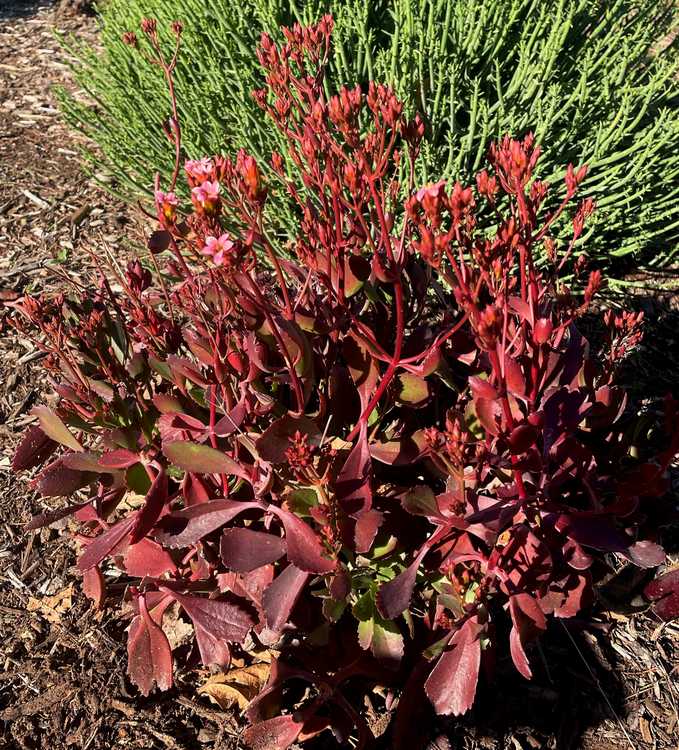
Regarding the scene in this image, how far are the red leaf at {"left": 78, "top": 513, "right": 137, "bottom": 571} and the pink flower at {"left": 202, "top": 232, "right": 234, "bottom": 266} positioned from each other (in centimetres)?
69

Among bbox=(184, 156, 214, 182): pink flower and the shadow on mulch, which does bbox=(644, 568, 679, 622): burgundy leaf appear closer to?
bbox=(184, 156, 214, 182): pink flower

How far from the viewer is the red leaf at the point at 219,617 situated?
1.56 meters

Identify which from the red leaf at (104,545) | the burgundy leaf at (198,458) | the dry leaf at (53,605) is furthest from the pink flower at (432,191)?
the dry leaf at (53,605)

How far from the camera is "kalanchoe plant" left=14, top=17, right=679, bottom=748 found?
1414mm

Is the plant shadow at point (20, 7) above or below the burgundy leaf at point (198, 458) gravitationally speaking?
above

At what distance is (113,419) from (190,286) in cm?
41

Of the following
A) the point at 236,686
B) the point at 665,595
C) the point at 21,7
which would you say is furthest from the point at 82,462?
the point at 21,7

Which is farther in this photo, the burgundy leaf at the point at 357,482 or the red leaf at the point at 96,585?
the red leaf at the point at 96,585

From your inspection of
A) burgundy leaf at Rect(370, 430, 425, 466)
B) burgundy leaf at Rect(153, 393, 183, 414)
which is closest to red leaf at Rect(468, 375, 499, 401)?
burgundy leaf at Rect(370, 430, 425, 466)

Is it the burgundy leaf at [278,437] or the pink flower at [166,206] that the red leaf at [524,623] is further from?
the pink flower at [166,206]

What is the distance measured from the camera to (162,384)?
2133 mm

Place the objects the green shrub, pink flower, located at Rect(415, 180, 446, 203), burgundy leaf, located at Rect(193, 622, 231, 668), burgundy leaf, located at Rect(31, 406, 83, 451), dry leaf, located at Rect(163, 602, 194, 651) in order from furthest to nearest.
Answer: the green shrub, dry leaf, located at Rect(163, 602, 194, 651), burgundy leaf, located at Rect(31, 406, 83, 451), burgundy leaf, located at Rect(193, 622, 231, 668), pink flower, located at Rect(415, 180, 446, 203)

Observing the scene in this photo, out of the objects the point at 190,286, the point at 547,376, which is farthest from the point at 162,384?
the point at 547,376

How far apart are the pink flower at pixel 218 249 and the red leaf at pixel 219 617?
80cm
